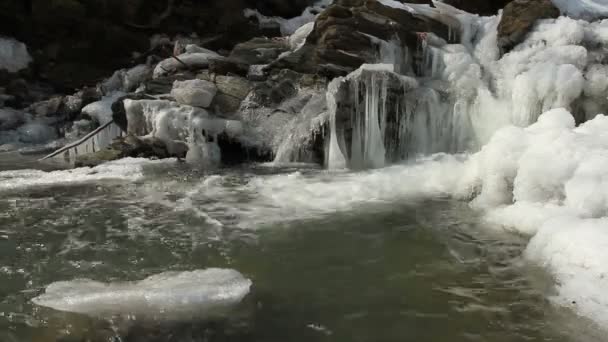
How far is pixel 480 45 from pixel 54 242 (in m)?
9.12

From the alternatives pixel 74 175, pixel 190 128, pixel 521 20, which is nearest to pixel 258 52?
pixel 190 128

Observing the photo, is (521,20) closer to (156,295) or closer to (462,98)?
(462,98)

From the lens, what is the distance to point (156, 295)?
3725 mm

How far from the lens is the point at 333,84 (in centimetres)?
922

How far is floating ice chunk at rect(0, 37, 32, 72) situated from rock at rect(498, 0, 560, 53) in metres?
14.5

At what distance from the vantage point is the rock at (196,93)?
32.5 feet

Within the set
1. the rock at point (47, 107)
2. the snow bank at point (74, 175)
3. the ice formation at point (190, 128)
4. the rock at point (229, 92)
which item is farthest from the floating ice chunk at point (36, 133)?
the rock at point (229, 92)

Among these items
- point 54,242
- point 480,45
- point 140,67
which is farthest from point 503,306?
point 140,67

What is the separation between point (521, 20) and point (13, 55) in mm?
15157

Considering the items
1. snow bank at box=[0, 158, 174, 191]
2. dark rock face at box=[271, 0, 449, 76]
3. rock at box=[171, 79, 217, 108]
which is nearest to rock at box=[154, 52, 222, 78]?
rock at box=[171, 79, 217, 108]

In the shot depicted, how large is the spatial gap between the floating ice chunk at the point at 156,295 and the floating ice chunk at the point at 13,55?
15520mm

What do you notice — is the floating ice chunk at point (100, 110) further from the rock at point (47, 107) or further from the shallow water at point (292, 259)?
the shallow water at point (292, 259)

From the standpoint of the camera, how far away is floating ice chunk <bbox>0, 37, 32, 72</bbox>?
16984mm

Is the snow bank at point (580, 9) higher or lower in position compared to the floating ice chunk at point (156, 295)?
higher
